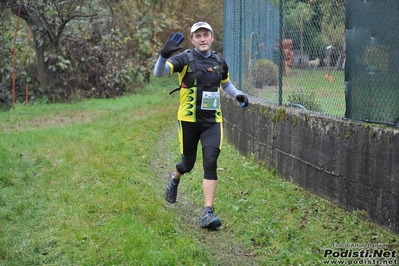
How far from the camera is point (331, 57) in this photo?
6.51 metres

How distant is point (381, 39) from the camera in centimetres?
572

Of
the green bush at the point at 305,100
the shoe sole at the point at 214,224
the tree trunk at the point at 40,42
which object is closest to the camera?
the shoe sole at the point at 214,224

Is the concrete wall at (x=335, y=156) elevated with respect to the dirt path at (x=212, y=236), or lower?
elevated

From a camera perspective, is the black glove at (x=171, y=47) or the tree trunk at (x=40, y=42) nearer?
the black glove at (x=171, y=47)

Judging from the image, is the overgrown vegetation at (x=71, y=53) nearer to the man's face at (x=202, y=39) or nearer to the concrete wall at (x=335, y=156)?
the concrete wall at (x=335, y=156)

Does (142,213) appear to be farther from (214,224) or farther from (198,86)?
(198,86)

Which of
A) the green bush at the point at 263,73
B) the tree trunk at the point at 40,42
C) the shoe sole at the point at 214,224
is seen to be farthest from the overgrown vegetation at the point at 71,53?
the shoe sole at the point at 214,224

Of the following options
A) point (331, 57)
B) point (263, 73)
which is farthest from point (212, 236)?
point (263, 73)

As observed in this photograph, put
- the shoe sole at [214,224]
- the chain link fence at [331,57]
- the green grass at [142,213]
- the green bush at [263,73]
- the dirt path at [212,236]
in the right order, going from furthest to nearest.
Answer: the green bush at [263,73] → the shoe sole at [214,224] → the chain link fence at [331,57] → the dirt path at [212,236] → the green grass at [142,213]

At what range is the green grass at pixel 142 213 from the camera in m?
5.07

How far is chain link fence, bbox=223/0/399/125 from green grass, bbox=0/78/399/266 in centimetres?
104

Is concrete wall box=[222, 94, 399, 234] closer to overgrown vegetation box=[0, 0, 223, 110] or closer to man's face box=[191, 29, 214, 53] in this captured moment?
man's face box=[191, 29, 214, 53]

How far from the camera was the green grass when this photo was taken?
5.07 metres

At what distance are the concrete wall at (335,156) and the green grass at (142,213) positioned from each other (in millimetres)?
155
